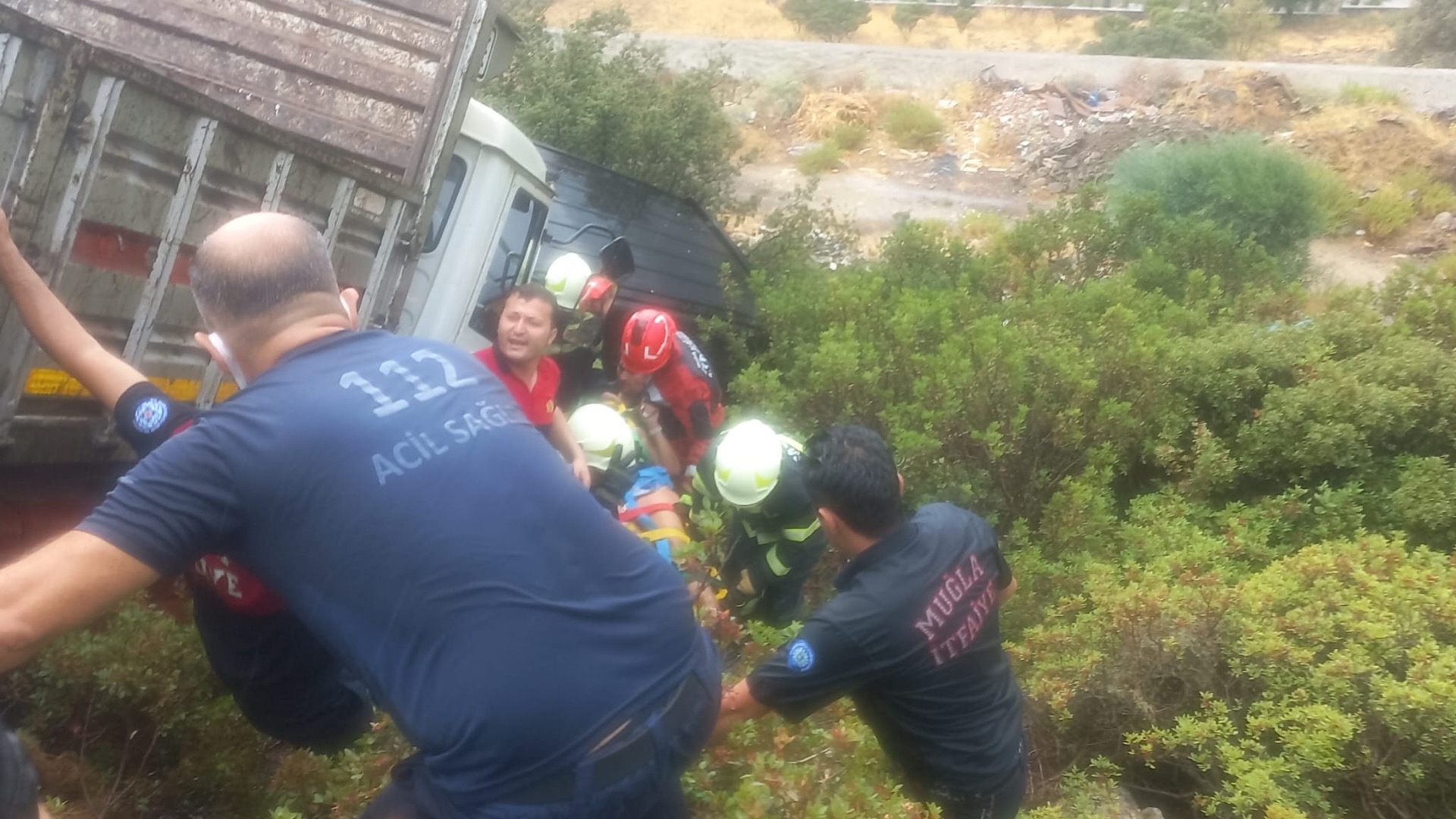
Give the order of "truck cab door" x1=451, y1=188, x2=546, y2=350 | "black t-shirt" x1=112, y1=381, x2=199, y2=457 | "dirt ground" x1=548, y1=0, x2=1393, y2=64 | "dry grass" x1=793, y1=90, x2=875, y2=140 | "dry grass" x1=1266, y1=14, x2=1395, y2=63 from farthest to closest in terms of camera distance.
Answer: "dirt ground" x1=548, y1=0, x2=1393, y2=64, "dry grass" x1=1266, y1=14, x2=1395, y2=63, "dry grass" x1=793, y1=90, x2=875, y2=140, "truck cab door" x1=451, y1=188, x2=546, y2=350, "black t-shirt" x1=112, y1=381, x2=199, y2=457

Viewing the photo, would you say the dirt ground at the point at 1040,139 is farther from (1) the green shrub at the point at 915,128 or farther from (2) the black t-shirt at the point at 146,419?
(2) the black t-shirt at the point at 146,419

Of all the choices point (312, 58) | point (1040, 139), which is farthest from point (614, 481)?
point (1040, 139)

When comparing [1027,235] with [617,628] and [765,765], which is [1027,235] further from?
[617,628]

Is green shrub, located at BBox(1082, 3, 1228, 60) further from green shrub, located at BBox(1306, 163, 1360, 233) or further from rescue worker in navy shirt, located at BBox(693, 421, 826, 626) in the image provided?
rescue worker in navy shirt, located at BBox(693, 421, 826, 626)

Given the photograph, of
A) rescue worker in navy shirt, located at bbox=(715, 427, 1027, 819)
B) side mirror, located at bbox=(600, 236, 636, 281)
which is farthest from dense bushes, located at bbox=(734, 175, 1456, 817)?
side mirror, located at bbox=(600, 236, 636, 281)

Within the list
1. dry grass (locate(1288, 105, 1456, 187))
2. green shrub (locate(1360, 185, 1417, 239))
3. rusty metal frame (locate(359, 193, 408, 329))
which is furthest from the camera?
dry grass (locate(1288, 105, 1456, 187))

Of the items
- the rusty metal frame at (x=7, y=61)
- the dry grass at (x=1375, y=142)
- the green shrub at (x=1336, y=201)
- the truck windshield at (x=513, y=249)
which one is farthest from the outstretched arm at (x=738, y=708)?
the dry grass at (x=1375, y=142)

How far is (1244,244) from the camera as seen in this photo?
6844 millimetres

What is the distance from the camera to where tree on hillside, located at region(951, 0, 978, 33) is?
82.2ft

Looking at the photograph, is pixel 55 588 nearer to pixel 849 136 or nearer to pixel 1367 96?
pixel 849 136

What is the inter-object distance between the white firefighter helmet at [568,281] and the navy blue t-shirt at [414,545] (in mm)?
3409

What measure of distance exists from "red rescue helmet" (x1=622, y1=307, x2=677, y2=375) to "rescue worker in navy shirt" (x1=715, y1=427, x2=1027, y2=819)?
1765mm

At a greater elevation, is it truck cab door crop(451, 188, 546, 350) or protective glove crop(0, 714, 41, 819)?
truck cab door crop(451, 188, 546, 350)

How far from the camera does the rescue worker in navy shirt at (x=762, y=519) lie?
347 cm
